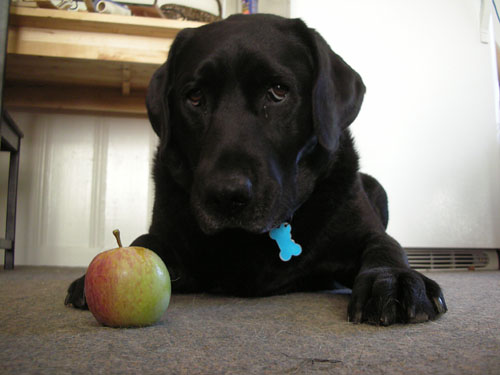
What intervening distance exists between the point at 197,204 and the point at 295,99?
377mm

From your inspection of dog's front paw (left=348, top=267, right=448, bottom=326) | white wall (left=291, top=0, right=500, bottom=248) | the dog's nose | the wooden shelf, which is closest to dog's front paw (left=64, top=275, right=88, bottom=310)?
the dog's nose

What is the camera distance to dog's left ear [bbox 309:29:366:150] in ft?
3.86

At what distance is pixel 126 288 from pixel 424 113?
209 cm

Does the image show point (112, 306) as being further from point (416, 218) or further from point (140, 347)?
point (416, 218)

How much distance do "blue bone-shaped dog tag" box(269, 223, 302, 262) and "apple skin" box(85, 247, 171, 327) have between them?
1.47ft

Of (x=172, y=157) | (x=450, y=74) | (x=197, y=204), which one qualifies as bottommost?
(x=197, y=204)

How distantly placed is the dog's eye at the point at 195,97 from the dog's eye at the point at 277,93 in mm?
190

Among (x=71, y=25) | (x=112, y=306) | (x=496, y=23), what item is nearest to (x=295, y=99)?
(x=112, y=306)

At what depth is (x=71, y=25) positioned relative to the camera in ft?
6.71

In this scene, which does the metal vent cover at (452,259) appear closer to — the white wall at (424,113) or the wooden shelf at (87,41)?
the white wall at (424,113)

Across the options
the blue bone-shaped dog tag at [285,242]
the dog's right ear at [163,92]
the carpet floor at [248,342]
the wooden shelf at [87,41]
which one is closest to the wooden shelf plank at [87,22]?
the wooden shelf at [87,41]

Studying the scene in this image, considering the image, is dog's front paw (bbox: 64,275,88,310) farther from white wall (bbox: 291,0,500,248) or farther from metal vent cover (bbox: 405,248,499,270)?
metal vent cover (bbox: 405,248,499,270)

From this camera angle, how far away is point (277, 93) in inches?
45.6

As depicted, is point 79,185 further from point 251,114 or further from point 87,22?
point 251,114
